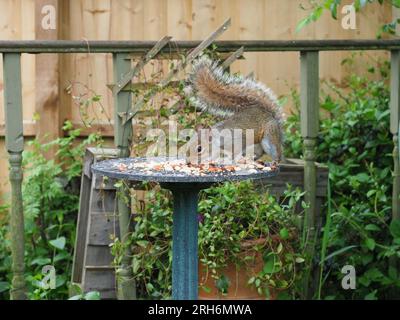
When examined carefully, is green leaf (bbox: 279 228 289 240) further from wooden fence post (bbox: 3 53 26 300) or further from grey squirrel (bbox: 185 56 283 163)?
wooden fence post (bbox: 3 53 26 300)

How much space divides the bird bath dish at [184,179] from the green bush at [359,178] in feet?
4.02

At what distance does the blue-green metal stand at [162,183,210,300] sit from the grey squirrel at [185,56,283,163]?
0.55ft

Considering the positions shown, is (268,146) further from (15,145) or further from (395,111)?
(15,145)

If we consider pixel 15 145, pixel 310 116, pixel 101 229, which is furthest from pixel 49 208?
pixel 310 116

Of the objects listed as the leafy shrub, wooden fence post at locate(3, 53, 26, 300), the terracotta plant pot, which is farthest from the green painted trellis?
the terracotta plant pot

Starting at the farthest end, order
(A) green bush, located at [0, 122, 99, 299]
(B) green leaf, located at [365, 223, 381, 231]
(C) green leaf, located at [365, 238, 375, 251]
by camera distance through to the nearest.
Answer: (A) green bush, located at [0, 122, 99, 299] < (B) green leaf, located at [365, 223, 381, 231] < (C) green leaf, located at [365, 238, 375, 251]

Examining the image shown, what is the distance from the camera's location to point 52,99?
5488 millimetres

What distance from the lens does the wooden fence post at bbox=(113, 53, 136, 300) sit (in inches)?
166

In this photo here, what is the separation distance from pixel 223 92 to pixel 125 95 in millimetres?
825

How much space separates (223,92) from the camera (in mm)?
3551

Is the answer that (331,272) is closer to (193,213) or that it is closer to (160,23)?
(193,213)

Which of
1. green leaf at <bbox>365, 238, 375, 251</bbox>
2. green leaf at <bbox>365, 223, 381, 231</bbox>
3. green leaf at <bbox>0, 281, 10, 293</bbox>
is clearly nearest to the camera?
green leaf at <bbox>365, 238, 375, 251</bbox>

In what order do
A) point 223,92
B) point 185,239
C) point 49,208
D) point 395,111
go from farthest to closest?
point 49,208 < point 395,111 < point 223,92 < point 185,239
